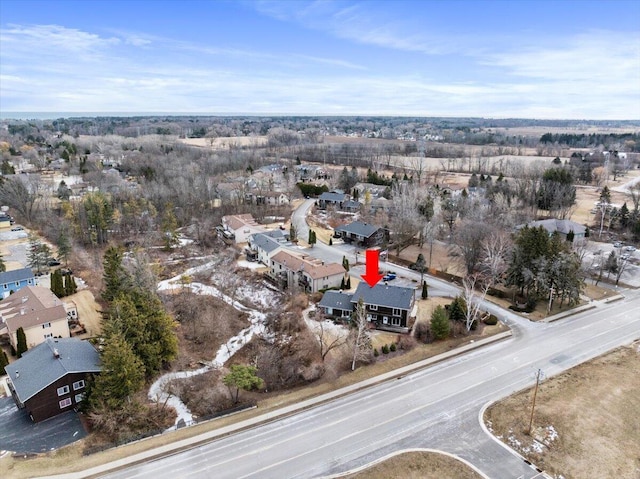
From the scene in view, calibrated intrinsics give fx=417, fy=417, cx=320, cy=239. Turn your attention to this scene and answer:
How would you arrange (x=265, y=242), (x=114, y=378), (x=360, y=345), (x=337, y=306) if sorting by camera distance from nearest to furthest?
(x=114, y=378)
(x=360, y=345)
(x=337, y=306)
(x=265, y=242)

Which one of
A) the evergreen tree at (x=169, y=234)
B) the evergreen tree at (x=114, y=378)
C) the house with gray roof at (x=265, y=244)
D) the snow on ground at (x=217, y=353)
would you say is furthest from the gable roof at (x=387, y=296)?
the evergreen tree at (x=169, y=234)

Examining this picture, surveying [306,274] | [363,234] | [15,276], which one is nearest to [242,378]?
[306,274]

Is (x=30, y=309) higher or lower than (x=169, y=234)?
lower

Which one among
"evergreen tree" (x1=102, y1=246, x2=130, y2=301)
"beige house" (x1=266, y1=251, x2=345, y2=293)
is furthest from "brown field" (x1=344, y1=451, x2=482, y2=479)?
"evergreen tree" (x1=102, y1=246, x2=130, y2=301)

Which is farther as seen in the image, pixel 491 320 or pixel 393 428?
pixel 491 320

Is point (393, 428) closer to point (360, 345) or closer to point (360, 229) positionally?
point (360, 345)

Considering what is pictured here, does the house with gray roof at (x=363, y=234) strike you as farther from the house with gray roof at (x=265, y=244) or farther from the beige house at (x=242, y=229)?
the beige house at (x=242, y=229)

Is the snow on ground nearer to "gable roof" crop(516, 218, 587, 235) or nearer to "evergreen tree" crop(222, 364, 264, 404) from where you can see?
"evergreen tree" crop(222, 364, 264, 404)
